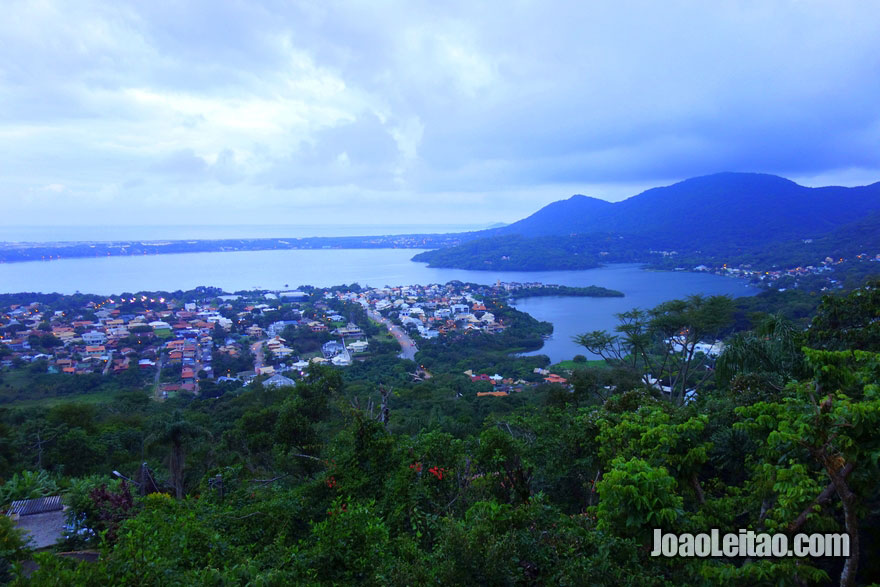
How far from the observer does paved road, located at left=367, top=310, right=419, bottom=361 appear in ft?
63.2

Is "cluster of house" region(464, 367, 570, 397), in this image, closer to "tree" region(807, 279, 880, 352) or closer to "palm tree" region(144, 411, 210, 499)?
"tree" region(807, 279, 880, 352)

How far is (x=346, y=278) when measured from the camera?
143ft

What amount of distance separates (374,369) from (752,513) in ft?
48.9

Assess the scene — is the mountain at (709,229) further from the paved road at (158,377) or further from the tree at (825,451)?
the tree at (825,451)

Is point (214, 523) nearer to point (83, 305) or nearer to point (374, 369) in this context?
point (374, 369)

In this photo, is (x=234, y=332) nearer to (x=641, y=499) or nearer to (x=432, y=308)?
(x=432, y=308)

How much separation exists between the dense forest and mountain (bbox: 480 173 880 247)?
56138 millimetres

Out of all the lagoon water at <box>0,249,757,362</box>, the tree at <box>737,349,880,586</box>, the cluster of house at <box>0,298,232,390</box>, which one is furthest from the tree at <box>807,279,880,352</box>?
the cluster of house at <box>0,298,232,390</box>

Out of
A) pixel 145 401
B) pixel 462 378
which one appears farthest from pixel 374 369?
pixel 145 401

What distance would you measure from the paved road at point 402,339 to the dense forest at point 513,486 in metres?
11.7

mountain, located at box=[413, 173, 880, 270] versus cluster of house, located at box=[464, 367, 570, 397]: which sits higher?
mountain, located at box=[413, 173, 880, 270]

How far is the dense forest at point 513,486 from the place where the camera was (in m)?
1.82

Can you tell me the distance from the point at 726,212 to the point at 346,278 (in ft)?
171

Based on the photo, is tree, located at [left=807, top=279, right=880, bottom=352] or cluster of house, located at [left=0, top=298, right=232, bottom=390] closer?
tree, located at [left=807, top=279, right=880, bottom=352]
